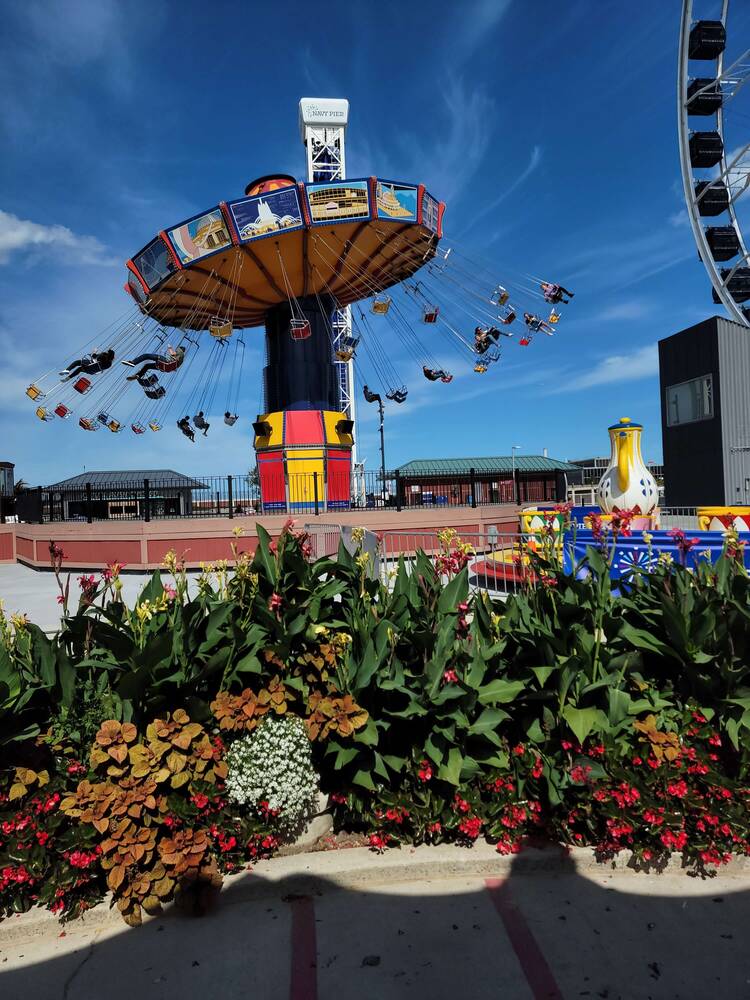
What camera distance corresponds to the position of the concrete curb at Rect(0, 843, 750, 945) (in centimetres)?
314

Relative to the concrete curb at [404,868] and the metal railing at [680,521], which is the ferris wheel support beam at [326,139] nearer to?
the metal railing at [680,521]

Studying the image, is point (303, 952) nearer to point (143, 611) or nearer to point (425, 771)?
point (425, 771)

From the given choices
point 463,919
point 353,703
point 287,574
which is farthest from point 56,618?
point 463,919

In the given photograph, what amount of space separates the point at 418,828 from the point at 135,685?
1.81m

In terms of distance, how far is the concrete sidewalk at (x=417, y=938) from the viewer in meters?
2.51

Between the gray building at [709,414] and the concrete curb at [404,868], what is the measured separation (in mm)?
26932

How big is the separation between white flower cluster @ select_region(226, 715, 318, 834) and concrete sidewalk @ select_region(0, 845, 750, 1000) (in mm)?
316

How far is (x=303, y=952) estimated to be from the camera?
2.72m

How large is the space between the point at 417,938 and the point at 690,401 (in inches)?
1209

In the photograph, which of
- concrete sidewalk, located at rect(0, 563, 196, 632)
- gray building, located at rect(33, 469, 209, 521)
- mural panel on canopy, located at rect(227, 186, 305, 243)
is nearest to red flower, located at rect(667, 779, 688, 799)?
concrete sidewalk, located at rect(0, 563, 196, 632)

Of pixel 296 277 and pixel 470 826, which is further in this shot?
pixel 296 277

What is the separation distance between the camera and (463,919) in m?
2.91

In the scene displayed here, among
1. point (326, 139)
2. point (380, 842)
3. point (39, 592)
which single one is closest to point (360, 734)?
point (380, 842)

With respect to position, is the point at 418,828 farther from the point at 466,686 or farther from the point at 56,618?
the point at 56,618
